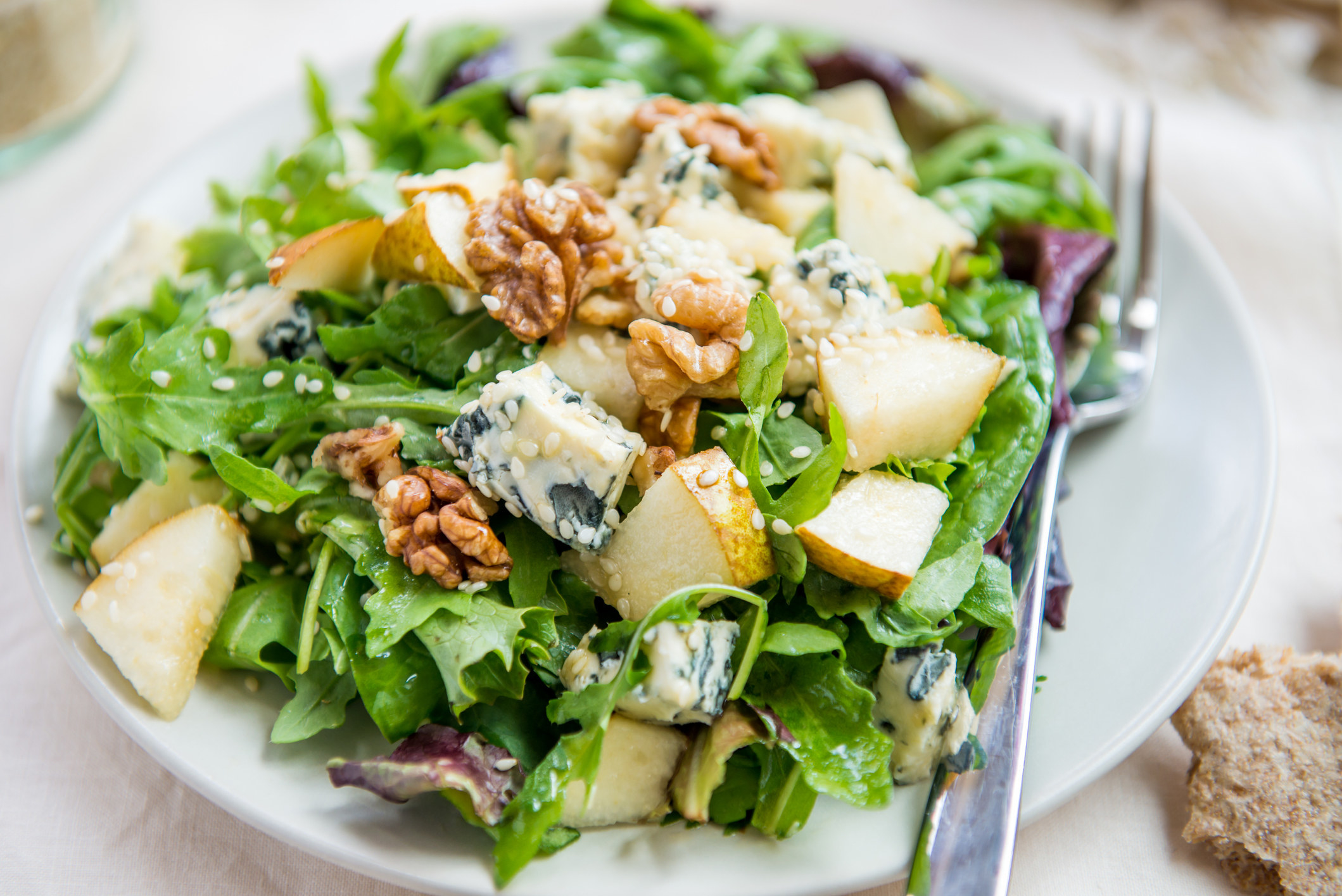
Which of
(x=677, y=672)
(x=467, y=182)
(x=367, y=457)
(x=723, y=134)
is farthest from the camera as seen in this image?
(x=723, y=134)

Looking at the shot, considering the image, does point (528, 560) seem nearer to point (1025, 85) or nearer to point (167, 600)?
point (167, 600)

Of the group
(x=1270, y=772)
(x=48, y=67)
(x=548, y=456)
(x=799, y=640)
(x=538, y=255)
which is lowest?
(x=1270, y=772)

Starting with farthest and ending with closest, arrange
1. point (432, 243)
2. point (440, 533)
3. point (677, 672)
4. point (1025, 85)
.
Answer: point (1025, 85) → point (432, 243) → point (440, 533) → point (677, 672)

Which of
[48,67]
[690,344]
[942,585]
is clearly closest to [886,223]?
[690,344]

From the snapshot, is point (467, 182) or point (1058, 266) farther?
point (1058, 266)

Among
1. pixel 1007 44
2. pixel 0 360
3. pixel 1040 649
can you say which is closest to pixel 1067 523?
pixel 1040 649

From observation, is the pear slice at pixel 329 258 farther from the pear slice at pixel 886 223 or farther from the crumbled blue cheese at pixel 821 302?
the pear slice at pixel 886 223

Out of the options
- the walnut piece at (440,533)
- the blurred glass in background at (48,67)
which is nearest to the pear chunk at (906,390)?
the walnut piece at (440,533)

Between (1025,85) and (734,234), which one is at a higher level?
(734,234)
